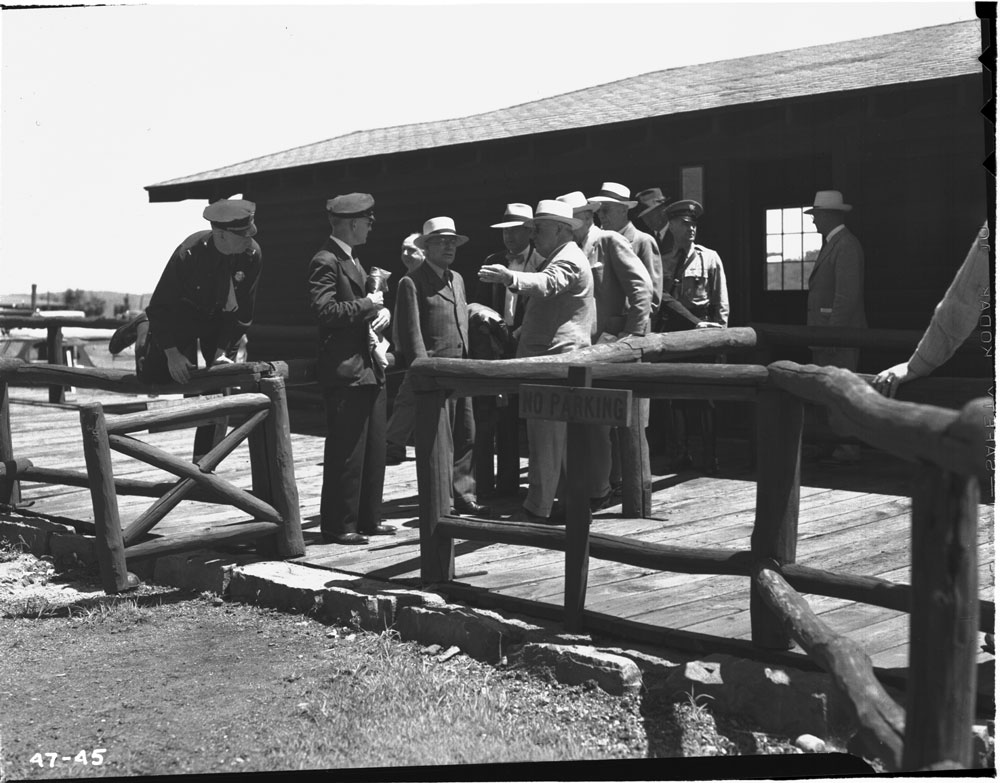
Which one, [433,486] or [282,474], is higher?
[433,486]

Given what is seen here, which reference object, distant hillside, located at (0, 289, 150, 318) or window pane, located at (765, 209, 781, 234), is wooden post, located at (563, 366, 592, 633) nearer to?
window pane, located at (765, 209, 781, 234)

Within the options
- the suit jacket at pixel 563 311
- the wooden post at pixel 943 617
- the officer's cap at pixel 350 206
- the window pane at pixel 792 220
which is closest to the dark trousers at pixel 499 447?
the suit jacket at pixel 563 311

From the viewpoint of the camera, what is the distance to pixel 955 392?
31.5ft

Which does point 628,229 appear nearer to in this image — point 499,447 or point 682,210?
point 682,210

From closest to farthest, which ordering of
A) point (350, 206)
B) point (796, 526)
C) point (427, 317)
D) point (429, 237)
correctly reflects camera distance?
point (796, 526)
point (350, 206)
point (429, 237)
point (427, 317)

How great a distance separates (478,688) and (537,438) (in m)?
2.08

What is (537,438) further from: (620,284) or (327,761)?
(327,761)

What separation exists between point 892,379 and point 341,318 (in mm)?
3423

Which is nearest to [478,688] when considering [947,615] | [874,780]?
[874,780]

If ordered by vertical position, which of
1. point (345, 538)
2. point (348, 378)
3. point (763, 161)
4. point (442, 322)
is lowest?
point (345, 538)

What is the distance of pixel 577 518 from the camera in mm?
5449

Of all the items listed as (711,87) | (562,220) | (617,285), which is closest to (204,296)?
(562,220)

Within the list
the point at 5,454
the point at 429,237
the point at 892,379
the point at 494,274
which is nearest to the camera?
the point at 892,379

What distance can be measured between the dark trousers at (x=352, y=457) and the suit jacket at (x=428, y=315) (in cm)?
69
